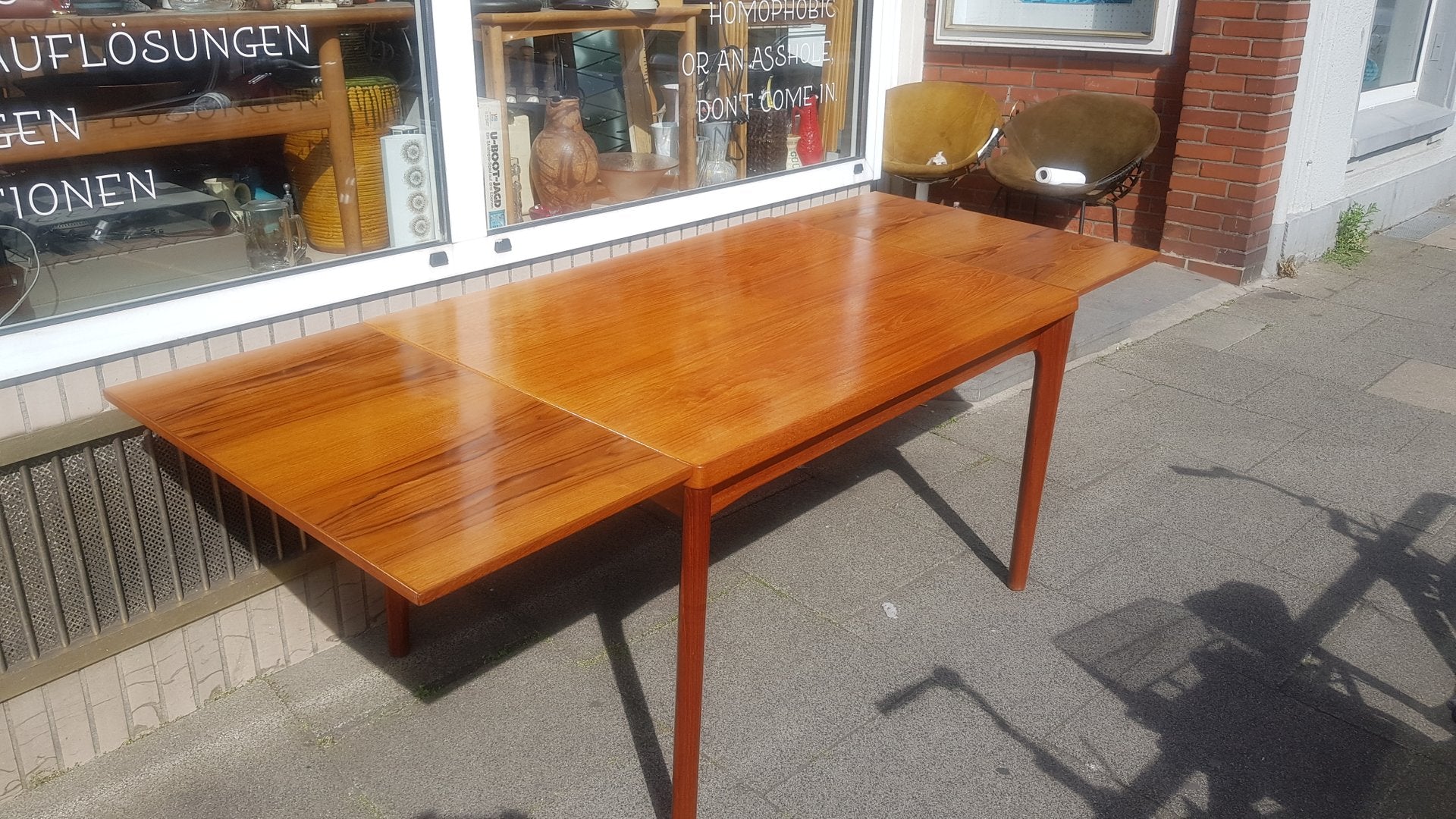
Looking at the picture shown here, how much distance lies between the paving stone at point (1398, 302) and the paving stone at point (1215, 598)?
9.39ft

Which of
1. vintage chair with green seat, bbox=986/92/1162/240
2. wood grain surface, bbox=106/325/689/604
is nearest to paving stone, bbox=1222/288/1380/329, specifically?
vintage chair with green seat, bbox=986/92/1162/240

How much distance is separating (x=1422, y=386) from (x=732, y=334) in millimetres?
3462

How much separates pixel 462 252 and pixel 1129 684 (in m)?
1.96

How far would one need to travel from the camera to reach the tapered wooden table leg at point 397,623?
2680 millimetres

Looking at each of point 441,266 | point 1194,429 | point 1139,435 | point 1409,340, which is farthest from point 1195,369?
point 441,266

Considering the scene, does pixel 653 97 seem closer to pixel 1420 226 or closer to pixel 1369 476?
pixel 1369 476

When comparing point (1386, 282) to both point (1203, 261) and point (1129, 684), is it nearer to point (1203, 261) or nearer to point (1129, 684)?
point (1203, 261)

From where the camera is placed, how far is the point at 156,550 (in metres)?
2.42

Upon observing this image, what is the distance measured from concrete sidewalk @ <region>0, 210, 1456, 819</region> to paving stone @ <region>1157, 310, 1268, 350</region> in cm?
94

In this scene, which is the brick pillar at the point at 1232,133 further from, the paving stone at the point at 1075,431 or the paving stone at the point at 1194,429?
the paving stone at the point at 1194,429

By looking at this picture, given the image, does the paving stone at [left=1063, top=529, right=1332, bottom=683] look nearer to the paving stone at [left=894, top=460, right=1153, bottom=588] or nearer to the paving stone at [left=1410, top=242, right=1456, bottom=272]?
the paving stone at [left=894, top=460, right=1153, bottom=588]

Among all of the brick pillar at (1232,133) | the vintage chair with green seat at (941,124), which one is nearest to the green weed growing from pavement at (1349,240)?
the brick pillar at (1232,133)

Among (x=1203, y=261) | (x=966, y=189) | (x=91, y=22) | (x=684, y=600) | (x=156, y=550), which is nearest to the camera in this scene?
(x=684, y=600)

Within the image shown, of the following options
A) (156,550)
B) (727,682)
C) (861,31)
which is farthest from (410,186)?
(861,31)
